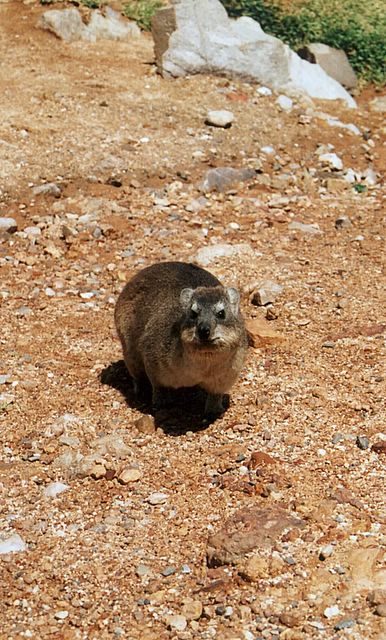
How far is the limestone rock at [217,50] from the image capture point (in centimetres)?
1205

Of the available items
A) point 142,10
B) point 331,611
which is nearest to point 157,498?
point 331,611

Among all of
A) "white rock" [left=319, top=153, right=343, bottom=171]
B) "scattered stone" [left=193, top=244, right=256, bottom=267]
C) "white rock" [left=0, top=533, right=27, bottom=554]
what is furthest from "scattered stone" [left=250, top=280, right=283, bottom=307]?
"white rock" [left=0, top=533, right=27, bottom=554]

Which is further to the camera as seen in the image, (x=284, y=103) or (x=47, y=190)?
(x=284, y=103)

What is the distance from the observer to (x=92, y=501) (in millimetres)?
5699

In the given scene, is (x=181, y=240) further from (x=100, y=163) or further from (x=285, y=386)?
(x=285, y=386)

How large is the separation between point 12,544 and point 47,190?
5126 millimetres

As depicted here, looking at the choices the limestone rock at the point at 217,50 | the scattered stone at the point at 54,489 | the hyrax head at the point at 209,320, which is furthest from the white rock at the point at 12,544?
the limestone rock at the point at 217,50

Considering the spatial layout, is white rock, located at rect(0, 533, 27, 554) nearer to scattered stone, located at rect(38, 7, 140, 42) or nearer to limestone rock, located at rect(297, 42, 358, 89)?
scattered stone, located at rect(38, 7, 140, 42)

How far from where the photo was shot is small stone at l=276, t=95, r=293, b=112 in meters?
11.9

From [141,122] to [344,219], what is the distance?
113 inches

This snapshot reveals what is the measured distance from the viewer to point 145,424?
20.8 feet

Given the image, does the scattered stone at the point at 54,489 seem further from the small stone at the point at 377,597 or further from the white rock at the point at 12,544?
the small stone at the point at 377,597

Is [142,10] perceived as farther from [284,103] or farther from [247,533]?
[247,533]

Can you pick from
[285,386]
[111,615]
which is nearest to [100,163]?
[285,386]
